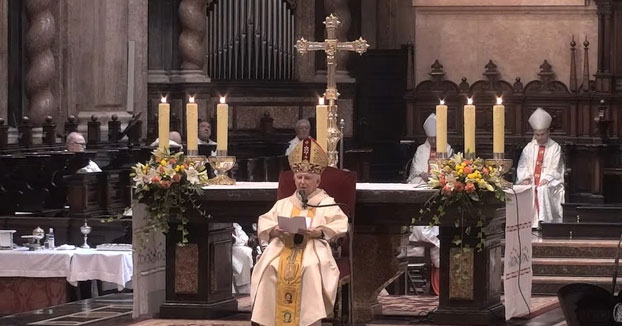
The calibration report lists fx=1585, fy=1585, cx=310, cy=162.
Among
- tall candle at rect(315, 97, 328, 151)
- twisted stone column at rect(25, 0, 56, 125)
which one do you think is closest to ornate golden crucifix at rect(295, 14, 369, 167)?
tall candle at rect(315, 97, 328, 151)

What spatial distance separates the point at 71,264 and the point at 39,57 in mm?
7592

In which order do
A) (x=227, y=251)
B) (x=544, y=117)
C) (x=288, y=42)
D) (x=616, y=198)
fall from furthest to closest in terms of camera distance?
(x=288, y=42), (x=616, y=198), (x=544, y=117), (x=227, y=251)

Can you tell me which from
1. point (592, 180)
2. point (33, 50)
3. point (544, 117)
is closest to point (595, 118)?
point (592, 180)

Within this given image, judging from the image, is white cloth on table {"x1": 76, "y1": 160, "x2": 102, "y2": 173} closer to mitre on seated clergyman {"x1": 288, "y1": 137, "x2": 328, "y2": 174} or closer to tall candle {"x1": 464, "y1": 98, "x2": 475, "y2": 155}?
mitre on seated clergyman {"x1": 288, "y1": 137, "x2": 328, "y2": 174}

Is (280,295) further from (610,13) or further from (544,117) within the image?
(610,13)

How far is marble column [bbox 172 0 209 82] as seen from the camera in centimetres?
2377

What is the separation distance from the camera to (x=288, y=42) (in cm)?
2447

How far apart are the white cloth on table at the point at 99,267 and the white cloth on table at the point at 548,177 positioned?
5385mm

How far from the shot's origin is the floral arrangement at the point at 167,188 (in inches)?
430

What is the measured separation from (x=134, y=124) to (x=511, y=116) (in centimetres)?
501

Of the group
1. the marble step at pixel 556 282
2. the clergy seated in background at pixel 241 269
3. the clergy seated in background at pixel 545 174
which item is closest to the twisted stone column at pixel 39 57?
the clergy seated in background at pixel 545 174

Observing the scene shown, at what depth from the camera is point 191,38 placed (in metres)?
23.9

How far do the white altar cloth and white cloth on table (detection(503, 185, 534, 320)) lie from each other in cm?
335

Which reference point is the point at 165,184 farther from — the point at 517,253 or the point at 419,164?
the point at 419,164
